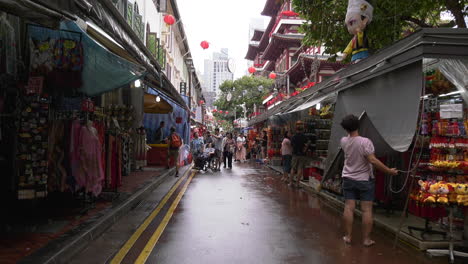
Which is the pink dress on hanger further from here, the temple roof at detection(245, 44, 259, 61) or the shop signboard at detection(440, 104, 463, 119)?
the temple roof at detection(245, 44, 259, 61)

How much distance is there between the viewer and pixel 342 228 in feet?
23.1

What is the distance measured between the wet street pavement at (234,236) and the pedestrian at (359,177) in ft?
1.17

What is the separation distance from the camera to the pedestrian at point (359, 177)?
5.81 metres

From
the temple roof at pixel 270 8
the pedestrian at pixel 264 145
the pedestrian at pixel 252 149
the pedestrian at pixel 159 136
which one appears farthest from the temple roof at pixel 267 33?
the pedestrian at pixel 159 136

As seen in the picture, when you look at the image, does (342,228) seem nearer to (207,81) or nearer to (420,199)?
(420,199)

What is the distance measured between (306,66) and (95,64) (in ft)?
75.8

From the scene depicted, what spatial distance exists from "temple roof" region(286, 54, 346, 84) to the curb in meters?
19.3

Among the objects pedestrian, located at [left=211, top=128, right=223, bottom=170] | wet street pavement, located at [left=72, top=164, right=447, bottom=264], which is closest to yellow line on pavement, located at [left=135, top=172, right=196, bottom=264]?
wet street pavement, located at [left=72, top=164, right=447, bottom=264]

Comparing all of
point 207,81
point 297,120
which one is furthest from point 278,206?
point 207,81

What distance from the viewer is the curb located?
4.49 m

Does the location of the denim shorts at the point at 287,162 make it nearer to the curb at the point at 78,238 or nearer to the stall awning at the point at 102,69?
the curb at the point at 78,238

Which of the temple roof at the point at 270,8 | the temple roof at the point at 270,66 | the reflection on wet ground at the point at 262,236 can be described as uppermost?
the temple roof at the point at 270,8

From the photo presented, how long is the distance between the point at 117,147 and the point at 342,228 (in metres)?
4.89

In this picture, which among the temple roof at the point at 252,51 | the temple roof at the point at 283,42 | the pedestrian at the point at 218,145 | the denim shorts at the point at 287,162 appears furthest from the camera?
the temple roof at the point at 252,51
